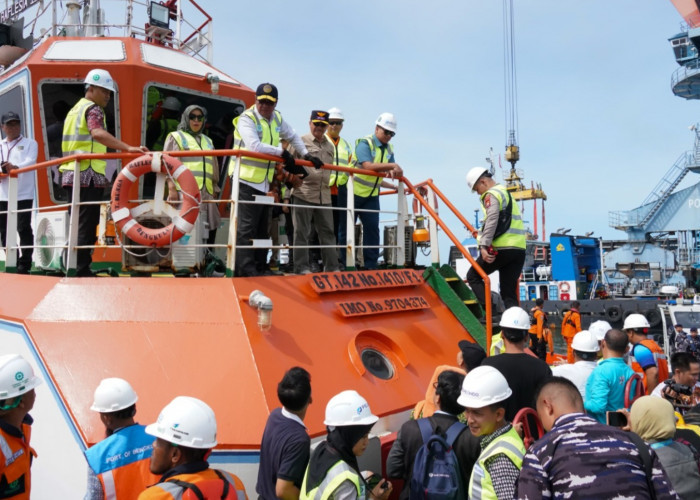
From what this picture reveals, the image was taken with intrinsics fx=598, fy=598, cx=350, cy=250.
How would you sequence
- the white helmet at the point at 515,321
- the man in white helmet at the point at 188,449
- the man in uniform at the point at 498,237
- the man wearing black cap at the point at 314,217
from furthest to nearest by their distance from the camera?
1. the man wearing black cap at the point at 314,217
2. the man in uniform at the point at 498,237
3. the white helmet at the point at 515,321
4. the man in white helmet at the point at 188,449

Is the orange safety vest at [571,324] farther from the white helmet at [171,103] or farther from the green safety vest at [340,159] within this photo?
the white helmet at [171,103]

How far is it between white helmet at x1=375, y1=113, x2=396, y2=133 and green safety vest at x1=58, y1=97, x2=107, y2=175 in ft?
8.81

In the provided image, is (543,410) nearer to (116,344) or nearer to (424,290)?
(116,344)

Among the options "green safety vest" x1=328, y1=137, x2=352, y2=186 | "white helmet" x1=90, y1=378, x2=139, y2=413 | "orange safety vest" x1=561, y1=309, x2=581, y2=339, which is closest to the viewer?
"white helmet" x1=90, y1=378, x2=139, y2=413

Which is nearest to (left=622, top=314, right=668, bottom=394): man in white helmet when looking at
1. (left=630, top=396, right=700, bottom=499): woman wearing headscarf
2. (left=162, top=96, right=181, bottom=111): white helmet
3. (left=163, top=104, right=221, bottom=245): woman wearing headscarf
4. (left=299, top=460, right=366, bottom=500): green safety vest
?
(left=630, top=396, right=700, bottom=499): woman wearing headscarf

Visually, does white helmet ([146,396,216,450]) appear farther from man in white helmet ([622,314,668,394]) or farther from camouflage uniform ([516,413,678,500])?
man in white helmet ([622,314,668,394])

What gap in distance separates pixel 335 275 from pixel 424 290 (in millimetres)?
1149

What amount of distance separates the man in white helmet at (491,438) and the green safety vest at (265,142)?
9.69 feet

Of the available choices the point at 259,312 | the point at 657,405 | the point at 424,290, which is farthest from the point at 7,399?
the point at 424,290

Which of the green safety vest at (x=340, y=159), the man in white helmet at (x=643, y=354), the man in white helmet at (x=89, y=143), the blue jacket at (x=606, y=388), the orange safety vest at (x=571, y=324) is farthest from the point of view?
the orange safety vest at (x=571, y=324)

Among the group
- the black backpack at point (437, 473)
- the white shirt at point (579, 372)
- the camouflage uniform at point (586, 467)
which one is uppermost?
the camouflage uniform at point (586, 467)

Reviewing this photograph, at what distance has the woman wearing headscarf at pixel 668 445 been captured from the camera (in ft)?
10.1

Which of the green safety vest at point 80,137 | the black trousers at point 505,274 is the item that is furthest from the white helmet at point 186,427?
the black trousers at point 505,274

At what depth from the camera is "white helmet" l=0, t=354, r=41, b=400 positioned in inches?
108
